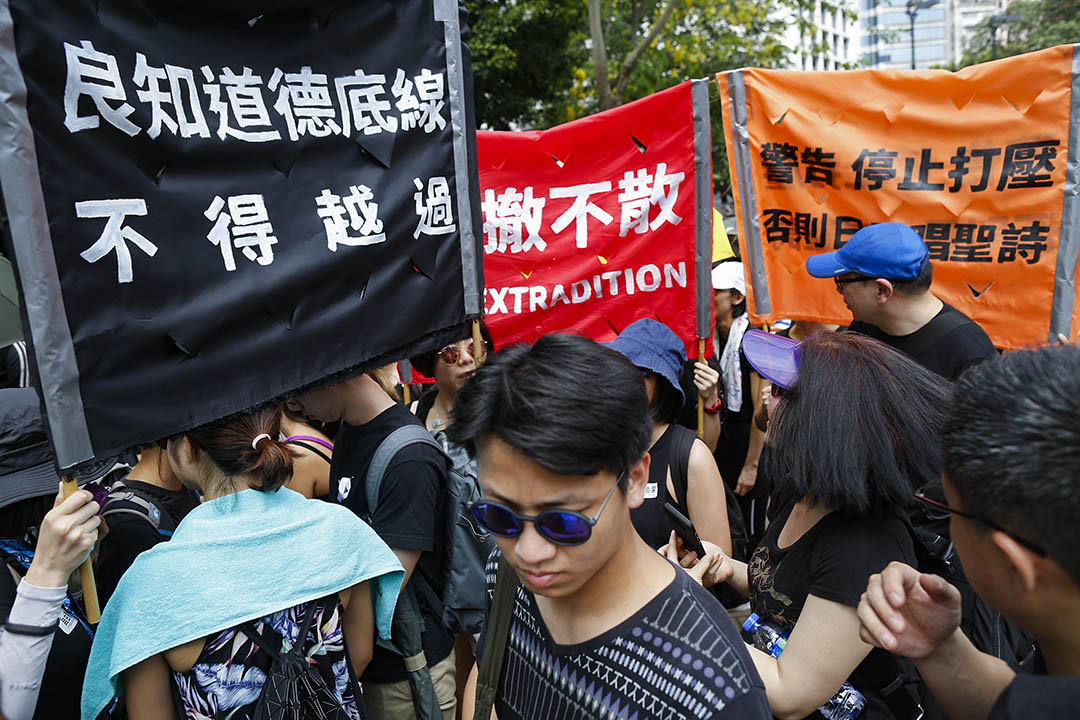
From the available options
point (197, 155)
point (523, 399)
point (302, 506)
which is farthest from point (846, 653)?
point (197, 155)

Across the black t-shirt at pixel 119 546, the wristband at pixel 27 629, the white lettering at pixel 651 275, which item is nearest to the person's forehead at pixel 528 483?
the wristband at pixel 27 629

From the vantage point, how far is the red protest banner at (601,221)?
3.87m

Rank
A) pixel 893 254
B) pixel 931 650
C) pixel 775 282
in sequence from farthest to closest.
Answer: pixel 775 282 < pixel 893 254 < pixel 931 650

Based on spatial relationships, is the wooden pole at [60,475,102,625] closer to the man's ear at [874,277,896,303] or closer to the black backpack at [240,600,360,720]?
the black backpack at [240,600,360,720]

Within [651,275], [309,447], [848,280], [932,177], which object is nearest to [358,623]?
[309,447]

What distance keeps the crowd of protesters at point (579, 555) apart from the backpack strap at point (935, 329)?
1128 mm

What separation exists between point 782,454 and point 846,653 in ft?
1.62

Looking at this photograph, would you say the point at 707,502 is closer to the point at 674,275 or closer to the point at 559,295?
the point at 674,275

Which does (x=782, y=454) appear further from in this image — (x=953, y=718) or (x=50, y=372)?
(x=50, y=372)

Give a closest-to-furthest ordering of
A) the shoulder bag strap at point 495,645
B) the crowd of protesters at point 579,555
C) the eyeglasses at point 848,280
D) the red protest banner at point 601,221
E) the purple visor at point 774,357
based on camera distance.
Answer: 1. the crowd of protesters at point 579,555
2. the shoulder bag strap at point 495,645
3. the purple visor at point 774,357
4. the eyeglasses at point 848,280
5. the red protest banner at point 601,221

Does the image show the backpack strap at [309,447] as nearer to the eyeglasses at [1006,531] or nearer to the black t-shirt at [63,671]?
the black t-shirt at [63,671]

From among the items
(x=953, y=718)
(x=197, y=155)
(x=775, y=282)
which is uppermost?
(x=197, y=155)

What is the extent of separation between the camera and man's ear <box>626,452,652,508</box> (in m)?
1.57

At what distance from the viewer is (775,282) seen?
4.07 metres
